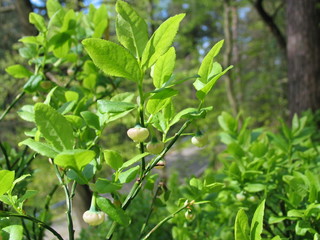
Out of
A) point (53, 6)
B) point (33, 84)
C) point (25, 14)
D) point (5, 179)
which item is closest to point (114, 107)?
point (5, 179)

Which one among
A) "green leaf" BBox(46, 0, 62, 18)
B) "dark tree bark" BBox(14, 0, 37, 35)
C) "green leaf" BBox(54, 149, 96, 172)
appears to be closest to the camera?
"green leaf" BBox(54, 149, 96, 172)

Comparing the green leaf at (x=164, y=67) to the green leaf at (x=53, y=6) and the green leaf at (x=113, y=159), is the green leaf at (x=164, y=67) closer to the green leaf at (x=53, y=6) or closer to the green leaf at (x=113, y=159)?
the green leaf at (x=113, y=159)

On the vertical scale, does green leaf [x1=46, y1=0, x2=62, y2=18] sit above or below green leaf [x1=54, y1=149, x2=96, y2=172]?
above

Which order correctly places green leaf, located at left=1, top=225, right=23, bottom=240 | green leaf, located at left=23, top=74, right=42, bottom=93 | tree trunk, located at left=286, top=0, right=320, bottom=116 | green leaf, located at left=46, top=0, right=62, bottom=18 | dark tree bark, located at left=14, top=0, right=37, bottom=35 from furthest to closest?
tree trunk, located at left=286, top=0, right=320, bottom=116 → dark tree bark, located at left=14, top=0, right=37, bottom=35 → green leaf, located at left=46, top=0, right=62, bottom=18 → green leaf, located at left=23, top=74, right=42, bottom=93 → green leaf, located at left=1, top=225, right=23, bottom=240

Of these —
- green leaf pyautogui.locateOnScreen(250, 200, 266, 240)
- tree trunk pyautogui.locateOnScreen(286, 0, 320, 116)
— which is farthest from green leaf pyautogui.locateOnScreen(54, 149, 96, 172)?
tree trunk pyautogui.locateOnScreen(286, 0, 320, 116)

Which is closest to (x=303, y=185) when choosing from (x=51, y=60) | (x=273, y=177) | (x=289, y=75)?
(x=273, y=177)

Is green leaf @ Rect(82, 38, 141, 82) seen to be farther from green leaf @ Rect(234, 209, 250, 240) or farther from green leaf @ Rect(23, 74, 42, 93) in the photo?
green leaf @ Rect(23, 74, 42, 93)

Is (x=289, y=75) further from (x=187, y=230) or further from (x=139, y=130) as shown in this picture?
(x=139, y=130)
